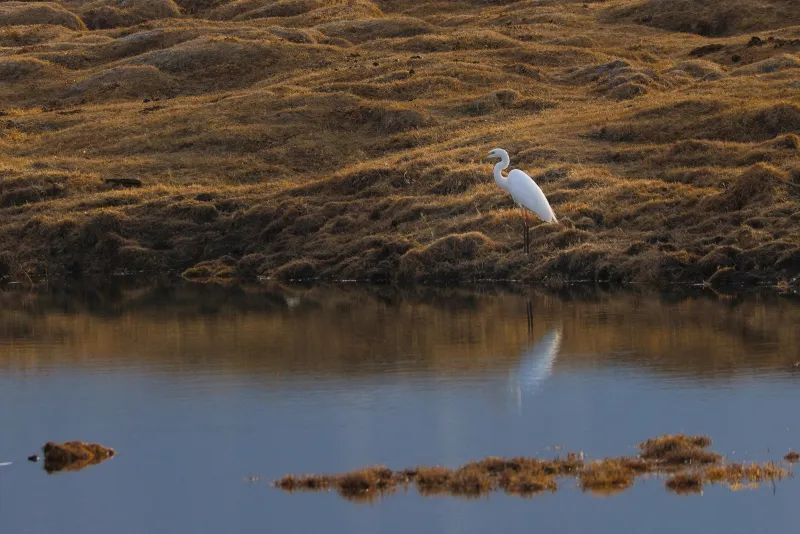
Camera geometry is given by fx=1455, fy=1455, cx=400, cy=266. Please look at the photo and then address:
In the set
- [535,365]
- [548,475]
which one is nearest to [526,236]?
[535,365]

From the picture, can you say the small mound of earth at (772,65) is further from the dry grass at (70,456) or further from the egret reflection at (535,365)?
the dry grass at (70,456)

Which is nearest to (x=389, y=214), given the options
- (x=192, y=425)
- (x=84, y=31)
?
(x=192, y=425)

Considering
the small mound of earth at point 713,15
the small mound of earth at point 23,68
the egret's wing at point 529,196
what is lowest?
the egret's wing at point 529,196

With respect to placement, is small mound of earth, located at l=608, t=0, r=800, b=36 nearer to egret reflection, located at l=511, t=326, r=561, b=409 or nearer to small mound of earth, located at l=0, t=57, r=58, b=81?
small mound of earth, located at l=0, t=57, r=58, b=81

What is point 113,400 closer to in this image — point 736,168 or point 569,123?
point 736,168

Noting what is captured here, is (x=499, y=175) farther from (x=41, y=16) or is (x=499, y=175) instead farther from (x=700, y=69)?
(x=41, y=16)

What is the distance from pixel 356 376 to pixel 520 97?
119ft

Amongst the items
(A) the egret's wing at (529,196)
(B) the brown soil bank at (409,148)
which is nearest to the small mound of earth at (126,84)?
(B) the brown soil bank at (409,148)

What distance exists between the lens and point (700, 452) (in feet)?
54.1

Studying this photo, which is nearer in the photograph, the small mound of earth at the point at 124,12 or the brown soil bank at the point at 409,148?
the brown soil bank at the point at 409,148

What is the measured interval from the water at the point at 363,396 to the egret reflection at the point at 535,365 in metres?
0.07

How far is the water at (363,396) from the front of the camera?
51.8ft

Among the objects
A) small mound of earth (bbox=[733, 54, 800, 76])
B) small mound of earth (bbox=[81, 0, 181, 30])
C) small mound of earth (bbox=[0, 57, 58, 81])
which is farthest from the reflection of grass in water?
small mound of earth (bbox=[81, 0, 181, 30])

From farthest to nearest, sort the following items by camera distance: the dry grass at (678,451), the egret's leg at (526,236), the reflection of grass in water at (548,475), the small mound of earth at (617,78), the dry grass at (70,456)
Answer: the small mound of earth at (617,78) < the egret's leg at (526,236) < the dry grass at (70,456) < the dry grass at (678,451) < the reflection of grass in water at (548,475)
